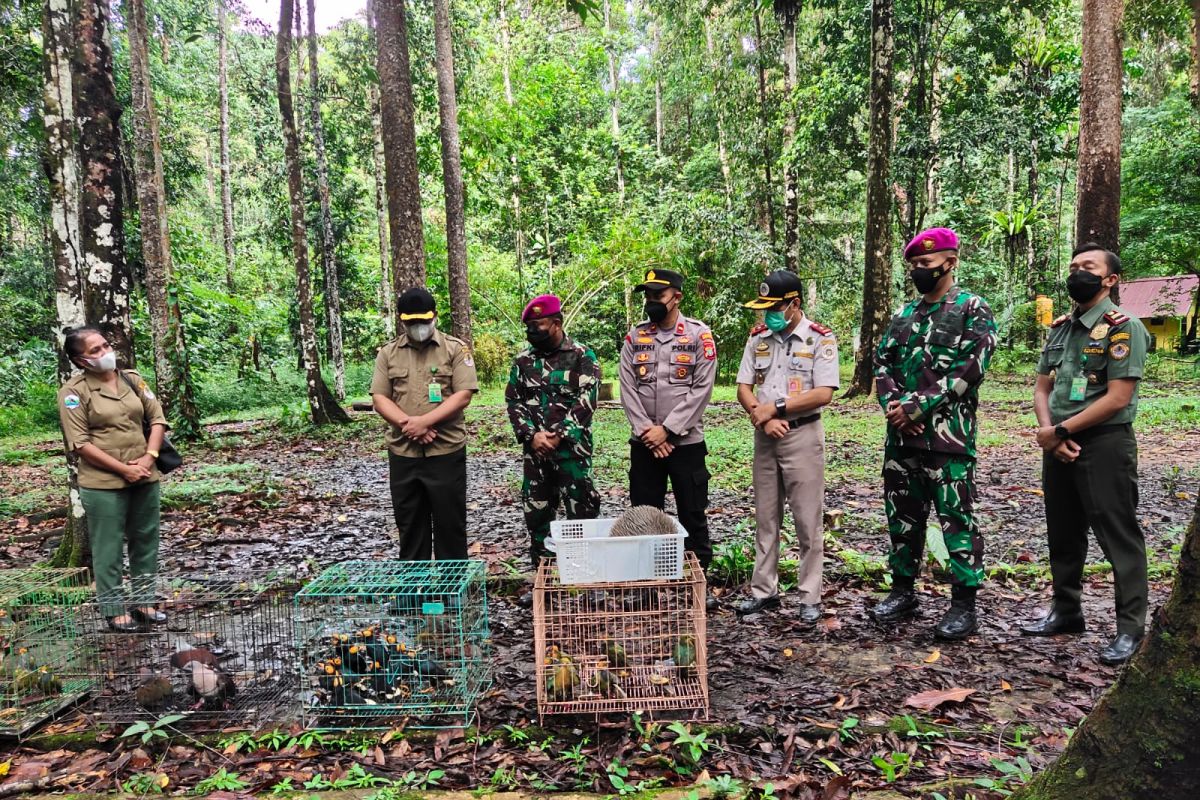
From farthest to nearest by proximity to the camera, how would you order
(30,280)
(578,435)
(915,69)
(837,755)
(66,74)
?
1. (30,280)
2. (915,69)
3. (66,74)
4. (578,435)
5. (837,755)

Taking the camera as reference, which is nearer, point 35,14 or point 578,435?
point 578,435

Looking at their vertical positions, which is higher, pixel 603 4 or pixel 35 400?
pixel 603 4

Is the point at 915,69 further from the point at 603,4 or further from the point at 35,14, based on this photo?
the point at 35,14

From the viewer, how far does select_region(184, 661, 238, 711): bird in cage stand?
3.74 meters

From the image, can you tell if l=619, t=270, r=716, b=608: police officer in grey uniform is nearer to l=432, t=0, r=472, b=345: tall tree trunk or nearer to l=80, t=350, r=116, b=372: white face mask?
l=80, t=350, r=116, b=372: white face mask

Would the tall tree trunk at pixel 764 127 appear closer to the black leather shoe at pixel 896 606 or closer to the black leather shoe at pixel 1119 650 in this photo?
the black leather shoe at pixel 896 606

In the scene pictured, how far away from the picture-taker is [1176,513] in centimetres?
680

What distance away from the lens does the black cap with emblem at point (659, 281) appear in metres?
4.97

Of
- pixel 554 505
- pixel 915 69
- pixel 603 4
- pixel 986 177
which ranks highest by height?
pixel 603 4

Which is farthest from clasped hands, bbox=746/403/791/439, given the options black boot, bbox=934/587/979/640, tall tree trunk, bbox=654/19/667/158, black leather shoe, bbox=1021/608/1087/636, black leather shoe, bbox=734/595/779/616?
tall tree trunk, bbox=654/19/667/158

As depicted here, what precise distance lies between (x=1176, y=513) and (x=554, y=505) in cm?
597

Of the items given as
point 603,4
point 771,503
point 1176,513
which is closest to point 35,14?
point 771,503

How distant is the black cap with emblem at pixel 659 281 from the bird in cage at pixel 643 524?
1775 mm

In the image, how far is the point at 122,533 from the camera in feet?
15.8
